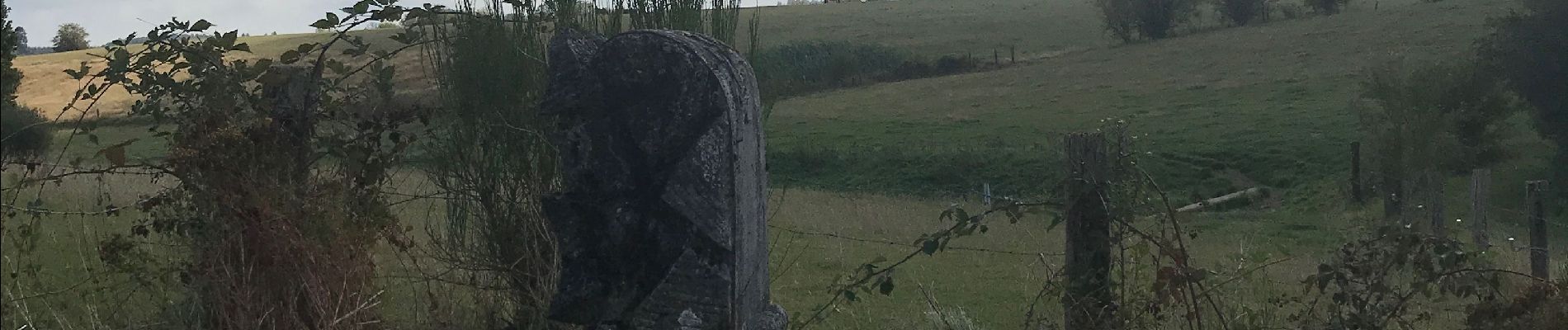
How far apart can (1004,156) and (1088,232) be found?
91.9 feet

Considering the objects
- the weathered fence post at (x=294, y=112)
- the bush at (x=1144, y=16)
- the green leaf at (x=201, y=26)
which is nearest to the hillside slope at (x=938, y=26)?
the bush at (x=1144, y=16)

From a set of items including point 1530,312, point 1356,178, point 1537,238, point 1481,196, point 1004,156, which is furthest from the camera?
point 1004,156

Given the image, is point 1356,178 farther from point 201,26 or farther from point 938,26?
point 938,26

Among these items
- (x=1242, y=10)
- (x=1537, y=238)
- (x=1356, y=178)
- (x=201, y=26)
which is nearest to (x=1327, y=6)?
(x=1242, y=10)

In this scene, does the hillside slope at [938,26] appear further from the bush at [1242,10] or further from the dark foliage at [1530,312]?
the dark foliage at [1530,312]

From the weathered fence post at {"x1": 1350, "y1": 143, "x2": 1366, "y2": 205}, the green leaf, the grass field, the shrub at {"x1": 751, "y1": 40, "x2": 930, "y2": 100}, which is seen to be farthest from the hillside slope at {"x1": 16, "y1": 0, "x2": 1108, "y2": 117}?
the green leaf

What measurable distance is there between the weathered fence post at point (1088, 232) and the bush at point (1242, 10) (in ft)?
209

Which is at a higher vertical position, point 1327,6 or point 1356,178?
point 1327,6

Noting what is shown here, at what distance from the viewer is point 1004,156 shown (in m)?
32.9

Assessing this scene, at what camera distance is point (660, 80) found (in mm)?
3371

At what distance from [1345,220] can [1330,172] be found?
7.87 meters

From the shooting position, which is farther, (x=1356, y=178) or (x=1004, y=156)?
(x=1004, y=156)

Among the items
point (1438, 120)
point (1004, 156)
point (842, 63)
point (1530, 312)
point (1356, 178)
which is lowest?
point (1356, 178)

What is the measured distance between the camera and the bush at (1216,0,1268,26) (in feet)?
213
